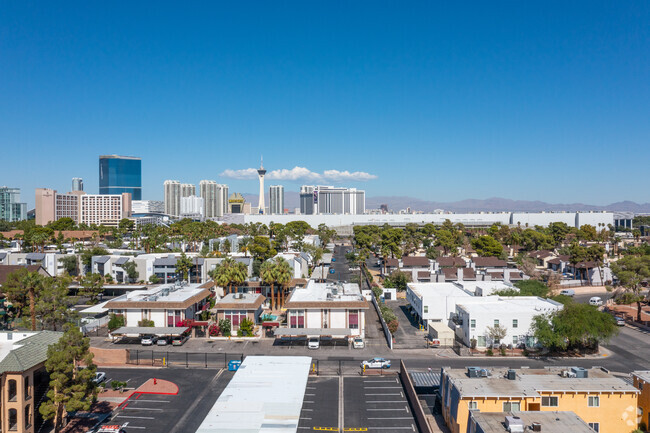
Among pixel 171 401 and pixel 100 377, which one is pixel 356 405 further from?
pixel 100 377

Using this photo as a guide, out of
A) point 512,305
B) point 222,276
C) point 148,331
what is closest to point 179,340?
point 148,331

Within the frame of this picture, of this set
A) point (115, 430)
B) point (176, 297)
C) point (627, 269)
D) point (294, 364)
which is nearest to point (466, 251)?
point (627, 269)

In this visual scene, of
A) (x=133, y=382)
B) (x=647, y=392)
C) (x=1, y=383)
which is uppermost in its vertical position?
(x=1, y=383)

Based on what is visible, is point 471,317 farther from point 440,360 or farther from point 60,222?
point 60,222

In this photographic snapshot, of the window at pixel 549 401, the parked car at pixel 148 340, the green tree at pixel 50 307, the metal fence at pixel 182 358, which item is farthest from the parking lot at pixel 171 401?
the window at pixel 549 401

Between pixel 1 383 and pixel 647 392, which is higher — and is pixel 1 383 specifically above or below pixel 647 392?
above

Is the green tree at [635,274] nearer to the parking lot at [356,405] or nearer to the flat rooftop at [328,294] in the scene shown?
the flat rooftop at [328,294]
